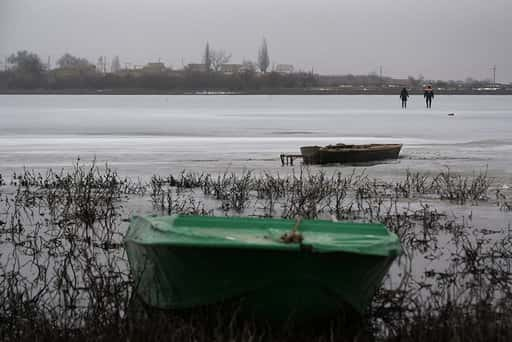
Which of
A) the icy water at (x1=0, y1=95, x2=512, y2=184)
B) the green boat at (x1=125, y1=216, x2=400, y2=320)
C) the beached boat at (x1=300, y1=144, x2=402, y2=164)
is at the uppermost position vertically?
the green boat at (x1=125, y1=216, x2=400, y2=320)

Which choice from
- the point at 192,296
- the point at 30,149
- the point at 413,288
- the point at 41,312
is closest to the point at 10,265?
the point at 41,312

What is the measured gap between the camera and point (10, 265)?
870 centimetres

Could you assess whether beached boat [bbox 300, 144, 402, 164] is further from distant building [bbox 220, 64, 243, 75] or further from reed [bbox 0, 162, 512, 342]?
distant building [bbox 220, 64, 243, 75]

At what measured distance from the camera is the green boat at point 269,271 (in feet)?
18.0

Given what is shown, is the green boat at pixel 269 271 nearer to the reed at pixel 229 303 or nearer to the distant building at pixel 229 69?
the reed at pixel 229 303

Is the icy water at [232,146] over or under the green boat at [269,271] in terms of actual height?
under

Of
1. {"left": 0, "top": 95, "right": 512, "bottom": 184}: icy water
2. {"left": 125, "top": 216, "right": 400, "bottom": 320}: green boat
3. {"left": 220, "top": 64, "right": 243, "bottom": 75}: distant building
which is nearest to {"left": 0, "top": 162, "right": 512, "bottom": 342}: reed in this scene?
{"left": 125, "top": 216, "right": 400, "bottom": 320}: green boat

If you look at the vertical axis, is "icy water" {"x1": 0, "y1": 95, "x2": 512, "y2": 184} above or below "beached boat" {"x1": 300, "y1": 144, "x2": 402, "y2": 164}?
below

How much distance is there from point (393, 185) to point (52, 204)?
607 cm

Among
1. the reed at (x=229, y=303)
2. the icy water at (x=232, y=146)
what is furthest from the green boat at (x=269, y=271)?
the icy water at (x=232, y=146)

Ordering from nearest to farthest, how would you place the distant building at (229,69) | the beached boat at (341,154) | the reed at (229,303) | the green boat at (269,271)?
1. the green boat at (269,271)
2. the reed at (229,303)
3. the beached boat at (341,154)
4. the distant building at (229,69)

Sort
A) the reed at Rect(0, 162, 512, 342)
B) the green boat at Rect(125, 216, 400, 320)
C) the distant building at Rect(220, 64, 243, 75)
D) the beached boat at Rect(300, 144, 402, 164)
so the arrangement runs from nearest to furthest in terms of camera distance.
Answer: the green boat at Rect(125, 216, 400, 320)
the reed at Rect(0, 162, 512, 342)
the beached boat at Rect(300, 144, 402, 164)
the distant building at Rect(220, 64, 243, 75)

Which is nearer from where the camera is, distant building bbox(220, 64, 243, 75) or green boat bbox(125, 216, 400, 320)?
green boat bbox(125, 216, 400, 320)

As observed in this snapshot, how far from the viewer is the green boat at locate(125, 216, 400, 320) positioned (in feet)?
18.0
